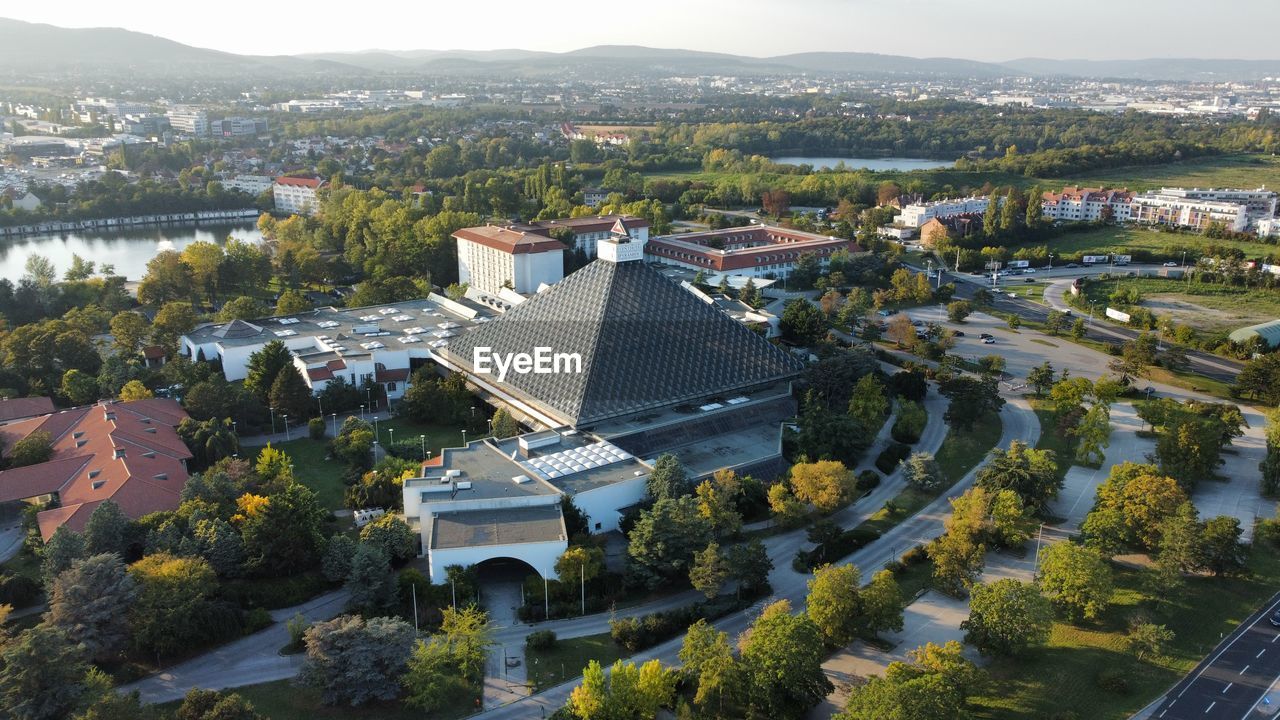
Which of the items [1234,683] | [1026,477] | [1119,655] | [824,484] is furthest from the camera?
[1026,477]

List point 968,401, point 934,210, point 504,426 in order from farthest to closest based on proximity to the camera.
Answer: point 934,210 → point 968,401 → point 504,426

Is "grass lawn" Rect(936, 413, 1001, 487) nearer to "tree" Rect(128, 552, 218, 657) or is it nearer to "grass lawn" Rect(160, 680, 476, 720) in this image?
"grass lawn" Rect(160, 680, 476, 720)

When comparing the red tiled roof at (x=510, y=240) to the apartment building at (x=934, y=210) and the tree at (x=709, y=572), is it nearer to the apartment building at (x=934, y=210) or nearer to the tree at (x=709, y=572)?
the tree at (x=709, y=572)

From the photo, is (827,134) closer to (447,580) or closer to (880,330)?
(880,330)

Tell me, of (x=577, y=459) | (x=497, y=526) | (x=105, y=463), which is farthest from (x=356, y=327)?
(x=497, y=526)

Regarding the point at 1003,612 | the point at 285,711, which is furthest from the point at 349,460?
Result: the point at 1003,612

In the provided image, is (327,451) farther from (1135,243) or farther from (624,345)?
(1135,243)

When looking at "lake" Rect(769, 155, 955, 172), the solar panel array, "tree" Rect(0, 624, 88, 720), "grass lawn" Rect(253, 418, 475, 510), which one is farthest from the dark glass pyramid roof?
"lake" Rect(769, 155, 955, 172)

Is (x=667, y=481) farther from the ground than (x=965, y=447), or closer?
farther from the ground
